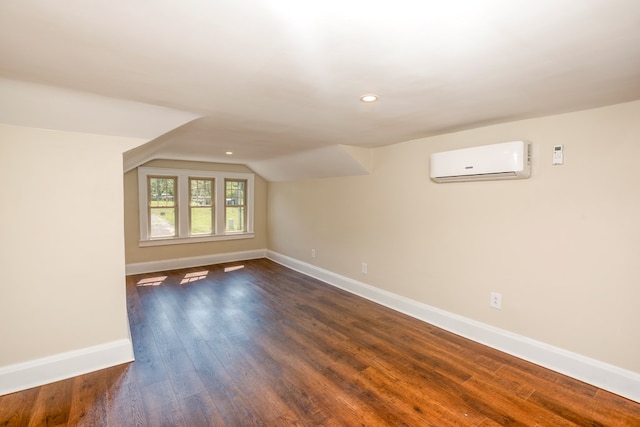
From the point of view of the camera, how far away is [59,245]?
2207 millimetres

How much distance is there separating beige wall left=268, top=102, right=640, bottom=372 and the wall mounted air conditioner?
0.41 ft

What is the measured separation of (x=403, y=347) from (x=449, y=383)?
0.55 m

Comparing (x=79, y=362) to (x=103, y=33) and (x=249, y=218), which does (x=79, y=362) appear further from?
(x=249, y=218)

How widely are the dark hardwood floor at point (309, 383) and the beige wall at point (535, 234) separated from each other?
0.41 metres

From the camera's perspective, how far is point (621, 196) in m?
2.03

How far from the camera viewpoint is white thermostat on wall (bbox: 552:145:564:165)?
2268mm

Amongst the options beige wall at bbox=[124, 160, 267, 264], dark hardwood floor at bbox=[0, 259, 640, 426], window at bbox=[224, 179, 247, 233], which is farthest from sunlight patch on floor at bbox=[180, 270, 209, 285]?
dark hardwood floor at bbox=[0, 259, 640, 426]

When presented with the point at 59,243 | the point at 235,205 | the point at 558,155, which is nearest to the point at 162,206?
the point at 235,205

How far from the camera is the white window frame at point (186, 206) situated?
5.04m

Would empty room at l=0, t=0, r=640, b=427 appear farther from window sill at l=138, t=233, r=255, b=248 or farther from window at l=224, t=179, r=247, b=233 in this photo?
window at l=224, t=179, r=247, b=233

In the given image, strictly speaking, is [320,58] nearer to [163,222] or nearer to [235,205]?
[163,222]

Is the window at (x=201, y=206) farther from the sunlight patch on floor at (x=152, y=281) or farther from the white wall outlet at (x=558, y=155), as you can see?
the white wall outlet at (x=558, y=155)

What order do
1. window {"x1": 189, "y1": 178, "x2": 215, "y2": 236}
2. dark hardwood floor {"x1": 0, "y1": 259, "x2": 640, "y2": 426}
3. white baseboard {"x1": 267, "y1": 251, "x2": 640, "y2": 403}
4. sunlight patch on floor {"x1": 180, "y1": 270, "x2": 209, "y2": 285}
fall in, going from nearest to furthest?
dark hardwood floor {"x1": 0, "y1": 259, "x2": 640, "y2": 426}, white baseboard {"x1": 267, "y1": 251, "x2": 640, "y2": 403}, sunlight patch on floor {"x1": 180, "y1": 270, "x2": 209, "y2": 285}, window {"x1": 189, "y1": 178, "x2": 215, "y2": 236}

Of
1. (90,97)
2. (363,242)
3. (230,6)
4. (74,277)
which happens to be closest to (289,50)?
(230,6)
